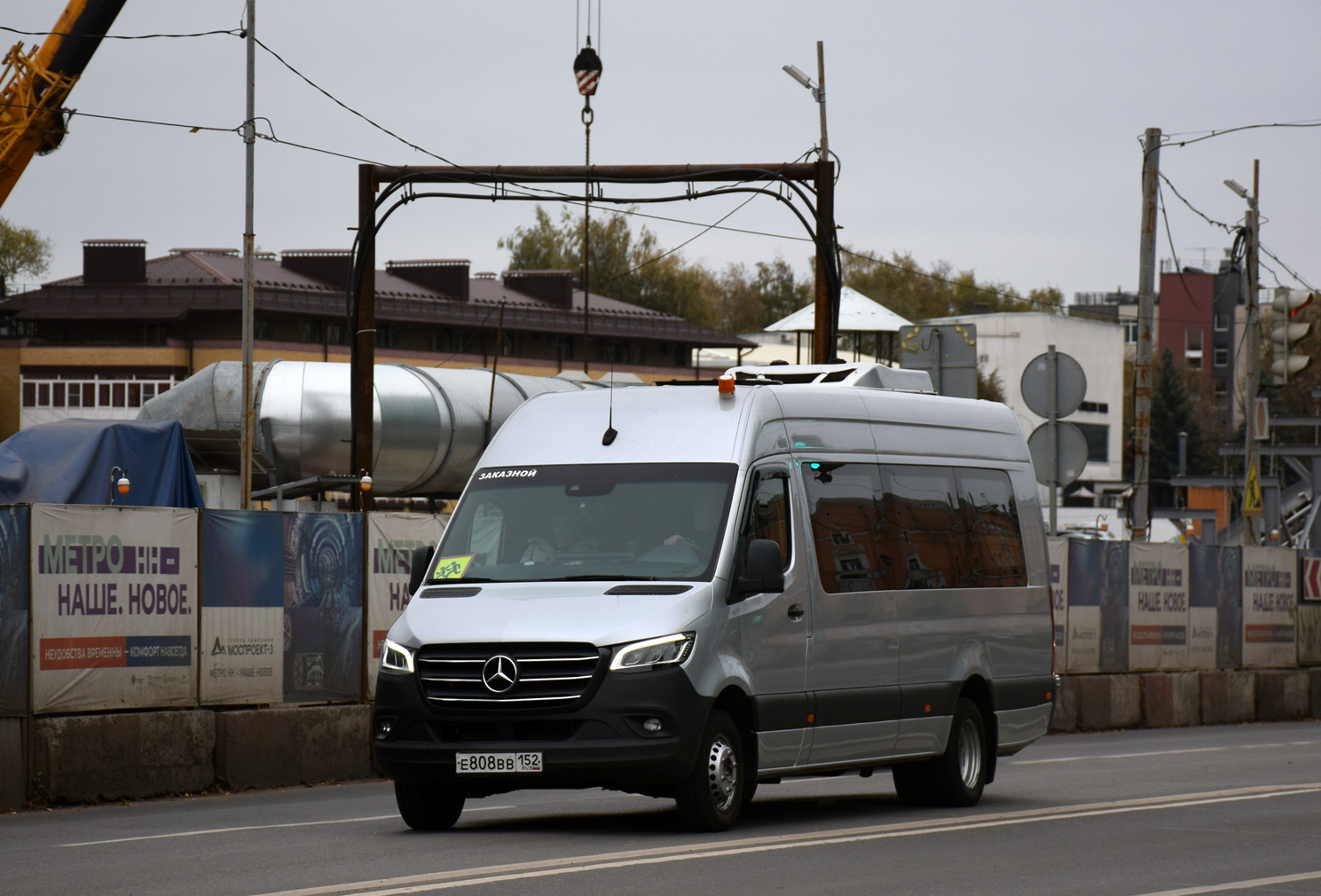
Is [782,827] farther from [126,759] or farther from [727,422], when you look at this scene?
[126,759]

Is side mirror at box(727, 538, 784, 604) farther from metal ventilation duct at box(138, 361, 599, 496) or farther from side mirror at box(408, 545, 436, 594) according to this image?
metal ventilation duct at box(138, 361, 599, 496)

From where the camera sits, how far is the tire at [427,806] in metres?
11.3

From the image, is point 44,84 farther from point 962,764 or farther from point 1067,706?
point 962,764

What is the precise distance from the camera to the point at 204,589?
1586cm

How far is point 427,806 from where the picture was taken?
1134 cm

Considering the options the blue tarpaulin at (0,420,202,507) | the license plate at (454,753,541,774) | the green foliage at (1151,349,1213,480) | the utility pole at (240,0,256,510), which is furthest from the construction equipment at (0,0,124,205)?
the green foliage at (1151,349,1213,480)

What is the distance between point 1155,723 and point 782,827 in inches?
613

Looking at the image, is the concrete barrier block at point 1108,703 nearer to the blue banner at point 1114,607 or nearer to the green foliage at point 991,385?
the blue banner at point 1114,607

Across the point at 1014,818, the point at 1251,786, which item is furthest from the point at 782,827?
the point at 1251,786

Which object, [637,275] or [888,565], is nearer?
[888,565]

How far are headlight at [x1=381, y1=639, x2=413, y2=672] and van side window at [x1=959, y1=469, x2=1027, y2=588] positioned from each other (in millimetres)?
4750

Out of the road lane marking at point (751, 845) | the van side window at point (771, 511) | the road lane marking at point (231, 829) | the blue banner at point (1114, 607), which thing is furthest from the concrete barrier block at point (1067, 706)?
the van side window at point (771, 511)

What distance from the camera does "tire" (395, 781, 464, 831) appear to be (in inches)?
444

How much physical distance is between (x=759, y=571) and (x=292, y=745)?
6824 mm
